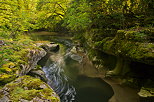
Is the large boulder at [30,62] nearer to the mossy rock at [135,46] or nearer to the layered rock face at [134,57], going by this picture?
the layered rock face at [134,57]

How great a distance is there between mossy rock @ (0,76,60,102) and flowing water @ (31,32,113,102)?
104 inches

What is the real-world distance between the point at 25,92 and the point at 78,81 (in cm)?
519

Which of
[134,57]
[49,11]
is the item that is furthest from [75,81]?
[49,11]

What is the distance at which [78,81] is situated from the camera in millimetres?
9328

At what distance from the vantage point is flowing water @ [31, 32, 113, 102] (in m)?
A: 7.59

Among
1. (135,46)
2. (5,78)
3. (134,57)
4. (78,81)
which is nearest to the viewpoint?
(5,78)

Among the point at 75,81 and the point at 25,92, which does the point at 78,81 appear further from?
the point at 25,92

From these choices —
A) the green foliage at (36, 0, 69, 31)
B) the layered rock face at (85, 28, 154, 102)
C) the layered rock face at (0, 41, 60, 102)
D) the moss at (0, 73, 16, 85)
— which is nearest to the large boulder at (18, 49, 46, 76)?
the layered rock face at (0, 41, 60, 102)

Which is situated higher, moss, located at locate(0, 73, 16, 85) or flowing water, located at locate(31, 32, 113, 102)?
moss, located at locate(0, 73, 16, 85)

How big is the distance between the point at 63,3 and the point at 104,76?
50.9 feet

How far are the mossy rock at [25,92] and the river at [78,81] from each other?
2.63 m

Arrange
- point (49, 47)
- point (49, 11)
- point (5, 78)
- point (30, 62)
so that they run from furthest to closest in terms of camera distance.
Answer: point (49, 11), point (49, 47), point (30, 62), point (5, 78)

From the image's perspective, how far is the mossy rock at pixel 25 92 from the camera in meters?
4.27

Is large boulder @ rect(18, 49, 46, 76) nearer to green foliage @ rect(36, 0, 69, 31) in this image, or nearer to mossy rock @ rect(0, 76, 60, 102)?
mossy rock @ rect(0, 76, 60, 102)
